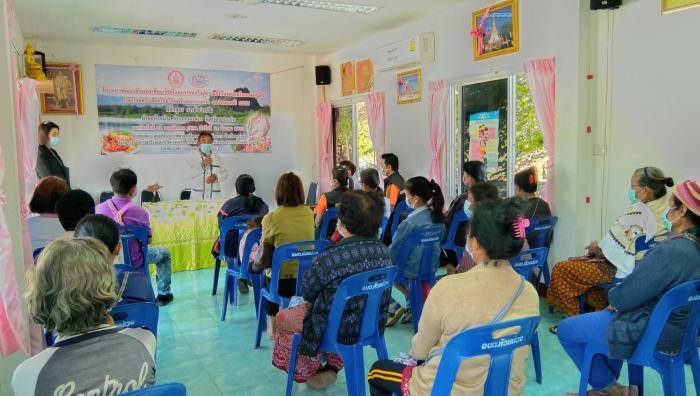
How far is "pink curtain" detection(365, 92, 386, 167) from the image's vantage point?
23.3 feet

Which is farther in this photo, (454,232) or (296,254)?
(454,232)

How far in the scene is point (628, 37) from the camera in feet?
13.6

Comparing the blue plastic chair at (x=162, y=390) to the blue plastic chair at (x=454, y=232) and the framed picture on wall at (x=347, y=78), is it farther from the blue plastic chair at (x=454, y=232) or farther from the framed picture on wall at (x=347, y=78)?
the framed picture on wall at (x=347, y=78)

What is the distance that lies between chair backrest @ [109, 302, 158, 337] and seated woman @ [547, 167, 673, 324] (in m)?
2.80

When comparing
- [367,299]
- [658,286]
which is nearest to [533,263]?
[658,286]

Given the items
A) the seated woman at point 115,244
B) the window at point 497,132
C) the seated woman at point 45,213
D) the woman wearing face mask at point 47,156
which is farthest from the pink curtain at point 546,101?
Answer: the woman wearing face mask at point 47,156

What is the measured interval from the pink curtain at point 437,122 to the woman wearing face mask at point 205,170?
2.74 m

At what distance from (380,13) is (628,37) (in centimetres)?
270

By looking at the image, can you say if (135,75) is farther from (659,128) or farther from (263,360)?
(659,128)

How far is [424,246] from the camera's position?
3.54 metres

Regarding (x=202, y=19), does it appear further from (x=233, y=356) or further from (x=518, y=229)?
(x=518, y=229)

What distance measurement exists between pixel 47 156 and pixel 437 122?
4422mm

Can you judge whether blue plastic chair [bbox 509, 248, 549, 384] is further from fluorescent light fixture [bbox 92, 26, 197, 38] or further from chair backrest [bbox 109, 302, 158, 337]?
fluorescent light fixture [bbox 92, 26, 197, 38]

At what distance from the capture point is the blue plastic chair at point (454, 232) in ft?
14.2
